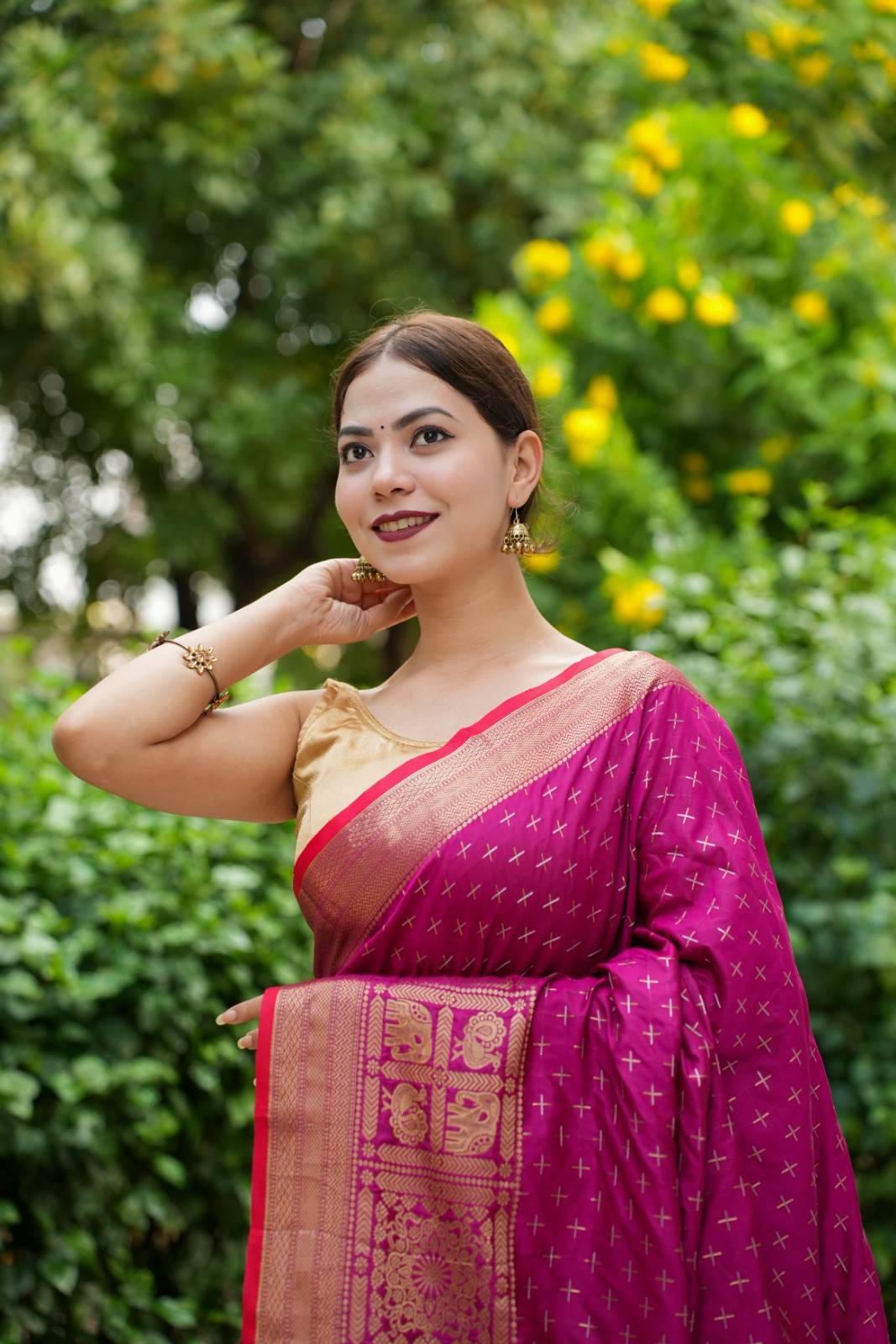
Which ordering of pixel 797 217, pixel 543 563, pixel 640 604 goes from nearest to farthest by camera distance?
pixel 640 604 < pixel 543 563 < pixel 797 217

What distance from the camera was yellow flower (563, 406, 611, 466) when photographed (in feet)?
12.1

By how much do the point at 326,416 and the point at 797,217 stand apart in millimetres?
1971

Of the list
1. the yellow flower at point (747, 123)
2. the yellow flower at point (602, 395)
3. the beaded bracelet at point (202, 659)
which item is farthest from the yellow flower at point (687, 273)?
the beaded bracelet at point (202, 659)

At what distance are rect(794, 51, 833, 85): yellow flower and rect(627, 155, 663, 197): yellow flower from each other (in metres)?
0.87

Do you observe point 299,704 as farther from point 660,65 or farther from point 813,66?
point 813,66

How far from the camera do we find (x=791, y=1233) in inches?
59.9

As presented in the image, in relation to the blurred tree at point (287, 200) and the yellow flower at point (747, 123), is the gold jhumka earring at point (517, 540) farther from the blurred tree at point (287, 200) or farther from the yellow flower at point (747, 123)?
the yellow flower at point (747, 123)

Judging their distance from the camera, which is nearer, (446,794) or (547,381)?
(446,794)

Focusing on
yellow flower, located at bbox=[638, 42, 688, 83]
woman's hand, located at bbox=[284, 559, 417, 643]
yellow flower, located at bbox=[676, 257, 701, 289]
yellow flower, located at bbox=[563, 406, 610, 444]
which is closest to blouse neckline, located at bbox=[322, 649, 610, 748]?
woman's hand, located at bbox=[284, 559, 417, 643]

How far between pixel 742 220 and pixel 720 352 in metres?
0.46

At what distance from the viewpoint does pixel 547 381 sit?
371 cm

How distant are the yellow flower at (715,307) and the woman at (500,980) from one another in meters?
2.19

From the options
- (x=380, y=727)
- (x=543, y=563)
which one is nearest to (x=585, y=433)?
(x=543, y=563)

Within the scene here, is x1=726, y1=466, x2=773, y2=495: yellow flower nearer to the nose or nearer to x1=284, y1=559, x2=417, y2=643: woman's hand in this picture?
x1=284, y1=559, x2=417, y2=643: woman's hand
